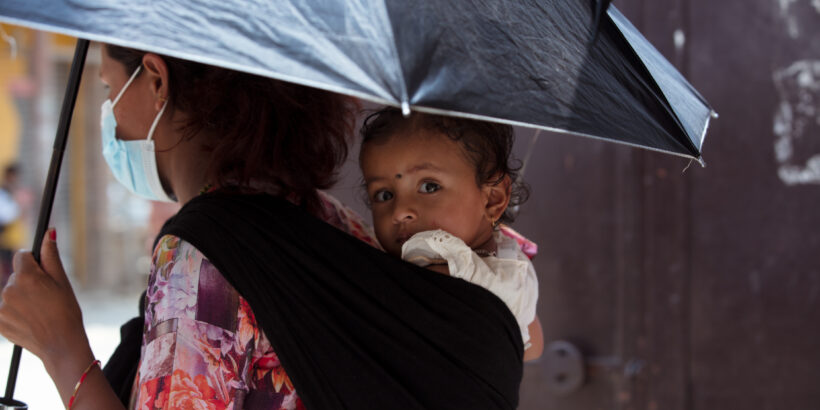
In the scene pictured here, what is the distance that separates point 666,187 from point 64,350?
2.36 meters

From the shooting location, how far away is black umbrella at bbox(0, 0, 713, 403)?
3.56 feet

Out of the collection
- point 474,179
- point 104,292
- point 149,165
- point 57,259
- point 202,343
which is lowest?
point 202,343

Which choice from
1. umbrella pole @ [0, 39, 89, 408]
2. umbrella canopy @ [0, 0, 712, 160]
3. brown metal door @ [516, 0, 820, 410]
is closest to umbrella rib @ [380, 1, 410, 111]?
umbrella canopy @ [0, 0, 712, 160]

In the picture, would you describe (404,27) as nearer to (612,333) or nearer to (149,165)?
(149,165)

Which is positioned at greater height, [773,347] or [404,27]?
[404,27]

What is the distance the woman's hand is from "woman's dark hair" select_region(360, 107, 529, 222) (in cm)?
70

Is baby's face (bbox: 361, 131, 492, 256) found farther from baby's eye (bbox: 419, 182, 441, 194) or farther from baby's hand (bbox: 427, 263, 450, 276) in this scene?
baby's hand (bbox: 427, 263, 450, 276)

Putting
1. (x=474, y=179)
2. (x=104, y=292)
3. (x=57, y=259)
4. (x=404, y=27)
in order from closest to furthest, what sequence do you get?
(x=404, y=27) < (x=57, y=259) < (x=474, y=179) < (x=104, y=292)

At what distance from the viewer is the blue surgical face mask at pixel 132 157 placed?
169 cm

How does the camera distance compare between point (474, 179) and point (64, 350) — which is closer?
point (64, 350)

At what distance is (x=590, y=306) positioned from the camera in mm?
3178

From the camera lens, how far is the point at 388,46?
1110 mm

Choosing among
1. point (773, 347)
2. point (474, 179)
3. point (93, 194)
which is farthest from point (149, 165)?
point (93, 194)

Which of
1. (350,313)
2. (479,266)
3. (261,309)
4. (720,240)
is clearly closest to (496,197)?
(479,266)
